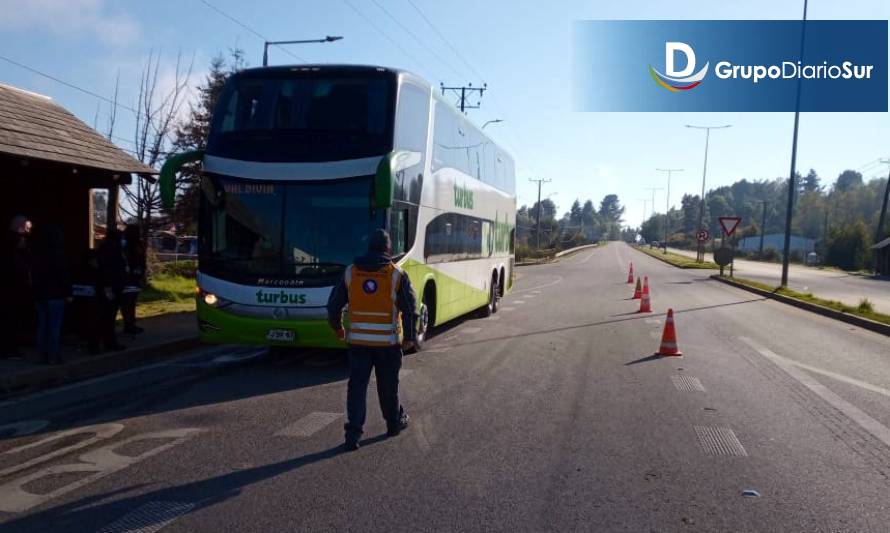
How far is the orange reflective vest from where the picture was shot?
611 centimetres

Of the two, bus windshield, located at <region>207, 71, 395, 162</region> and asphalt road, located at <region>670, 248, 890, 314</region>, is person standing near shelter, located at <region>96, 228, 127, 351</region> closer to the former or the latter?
bus windshield, located at <region>207, 71, 395, 162</region>

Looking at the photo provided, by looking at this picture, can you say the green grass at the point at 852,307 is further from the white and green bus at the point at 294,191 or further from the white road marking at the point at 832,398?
the white and green bus at the point at 294,191

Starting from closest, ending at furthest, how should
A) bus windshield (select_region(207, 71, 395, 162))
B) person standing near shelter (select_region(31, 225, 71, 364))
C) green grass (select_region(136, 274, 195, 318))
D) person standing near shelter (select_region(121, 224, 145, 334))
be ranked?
person standing near shelter (select_region(31, 225, 71, 364)), bus windshield (select_region(207, 71, 395, 162)), person standing near shelter (select_region(121, 224, 145, 334)), green grass (select_region(136, 274, 195, 318))

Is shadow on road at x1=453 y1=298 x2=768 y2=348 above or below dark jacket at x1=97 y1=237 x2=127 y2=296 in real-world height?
below

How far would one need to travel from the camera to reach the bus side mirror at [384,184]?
8.54 meters

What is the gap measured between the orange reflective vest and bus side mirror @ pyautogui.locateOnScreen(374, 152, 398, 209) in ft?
8.22

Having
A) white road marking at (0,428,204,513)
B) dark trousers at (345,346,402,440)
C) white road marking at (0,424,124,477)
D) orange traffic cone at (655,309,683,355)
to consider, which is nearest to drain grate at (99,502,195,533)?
white road marking at (0,428,204,513)

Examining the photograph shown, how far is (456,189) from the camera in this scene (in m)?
13.3

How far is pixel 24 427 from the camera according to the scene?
6.51 m

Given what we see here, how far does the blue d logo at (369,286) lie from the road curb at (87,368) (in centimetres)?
459

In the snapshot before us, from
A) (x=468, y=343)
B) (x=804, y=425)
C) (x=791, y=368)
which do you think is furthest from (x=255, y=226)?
(x=791, y=368)

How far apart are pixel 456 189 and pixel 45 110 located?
7.31 m

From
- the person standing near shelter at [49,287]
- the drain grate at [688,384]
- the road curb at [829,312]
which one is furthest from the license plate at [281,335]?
the road curb at [829,312]

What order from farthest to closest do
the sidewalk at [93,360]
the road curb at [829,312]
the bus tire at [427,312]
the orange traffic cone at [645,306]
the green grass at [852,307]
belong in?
the orange traffic cone at [645,306] < the green grass at [852,307] < the road curb at [829,312] < the bus tire at [427,312] < the sidewalk at [93,360]
